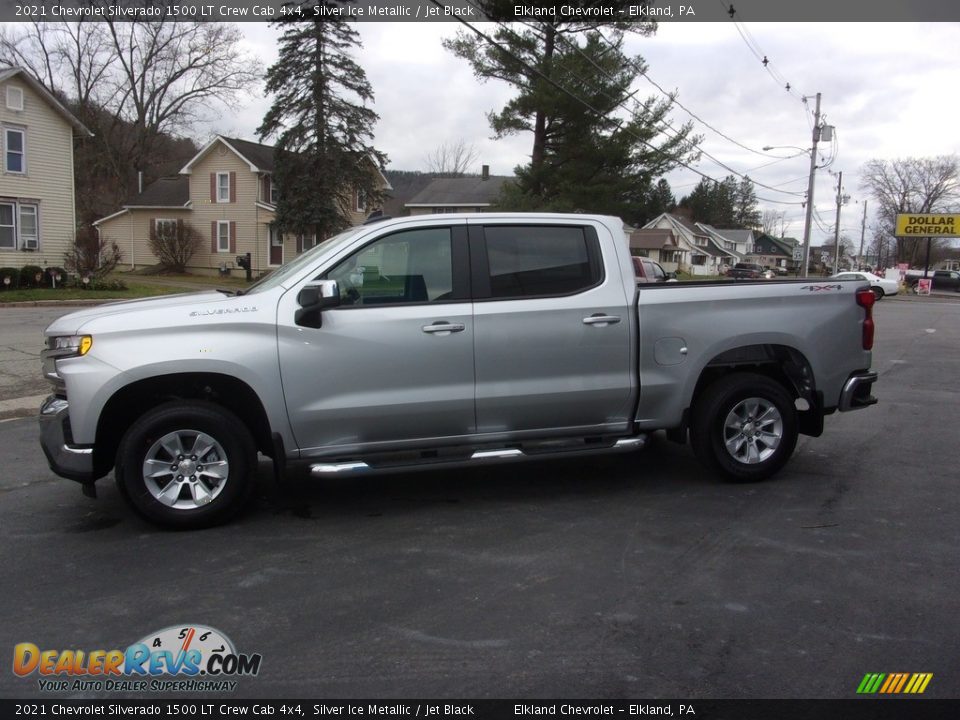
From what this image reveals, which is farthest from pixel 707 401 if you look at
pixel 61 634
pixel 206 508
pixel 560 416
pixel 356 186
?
pixel 356 186

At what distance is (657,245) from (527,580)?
73.0 metres

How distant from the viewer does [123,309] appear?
497cm

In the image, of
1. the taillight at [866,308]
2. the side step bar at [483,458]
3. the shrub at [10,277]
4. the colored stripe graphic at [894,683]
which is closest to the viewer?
the colored stripe graphic at [894,683]

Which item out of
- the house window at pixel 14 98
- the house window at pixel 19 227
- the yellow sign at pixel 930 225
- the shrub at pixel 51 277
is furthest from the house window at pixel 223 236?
the yellow sign at pixel 930 225

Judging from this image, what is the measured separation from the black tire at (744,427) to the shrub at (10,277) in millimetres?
24999

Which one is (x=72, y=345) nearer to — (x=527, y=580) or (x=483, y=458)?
(x=483, y=458)

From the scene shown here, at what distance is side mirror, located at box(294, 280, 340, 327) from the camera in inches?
189

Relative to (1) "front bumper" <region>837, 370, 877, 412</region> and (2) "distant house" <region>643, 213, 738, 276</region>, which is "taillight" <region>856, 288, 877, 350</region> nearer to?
(1) "front bumper" <region>837, 370, 877, 412</region>

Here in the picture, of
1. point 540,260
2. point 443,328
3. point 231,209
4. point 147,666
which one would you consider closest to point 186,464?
point 147,666

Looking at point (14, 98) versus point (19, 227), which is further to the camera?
point (19, 227)

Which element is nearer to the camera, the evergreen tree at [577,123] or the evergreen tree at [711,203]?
the evergreen tree at [577,123]

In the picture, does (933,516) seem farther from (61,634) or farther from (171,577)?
(61,634)

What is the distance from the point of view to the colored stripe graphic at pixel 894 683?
317cm
